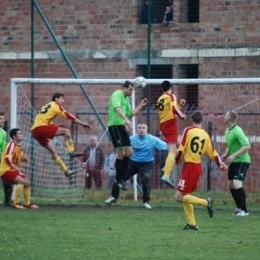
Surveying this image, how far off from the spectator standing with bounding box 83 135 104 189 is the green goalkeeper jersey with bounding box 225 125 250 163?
5362 millimetres

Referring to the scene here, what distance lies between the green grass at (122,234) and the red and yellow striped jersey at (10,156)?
2.55 ft

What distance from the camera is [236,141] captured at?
21.0 meters

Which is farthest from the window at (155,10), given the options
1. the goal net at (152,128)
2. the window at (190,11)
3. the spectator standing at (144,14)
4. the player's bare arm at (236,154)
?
the player's bare arm at (236,154)

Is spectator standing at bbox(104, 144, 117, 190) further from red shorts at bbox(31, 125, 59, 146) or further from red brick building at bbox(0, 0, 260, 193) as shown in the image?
red shorts at bbox(31, 125, 59, 146)

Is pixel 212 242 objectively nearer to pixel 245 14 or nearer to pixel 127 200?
pixel 127 200

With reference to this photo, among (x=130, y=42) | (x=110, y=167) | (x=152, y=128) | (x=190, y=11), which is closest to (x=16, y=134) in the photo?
(x=110, y=167)

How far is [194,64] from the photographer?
93.0 ft

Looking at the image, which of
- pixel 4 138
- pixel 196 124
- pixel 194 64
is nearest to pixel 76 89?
pixel 194 64

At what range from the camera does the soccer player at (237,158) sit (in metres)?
20.8

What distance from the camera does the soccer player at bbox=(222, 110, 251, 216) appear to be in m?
20.8

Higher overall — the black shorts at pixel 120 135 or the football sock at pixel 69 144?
the black shorts at pixel 120 135

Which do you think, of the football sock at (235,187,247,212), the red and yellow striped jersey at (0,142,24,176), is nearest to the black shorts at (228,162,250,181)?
the football sock at (235,187,247,212)

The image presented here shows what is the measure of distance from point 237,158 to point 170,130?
66.1 inches

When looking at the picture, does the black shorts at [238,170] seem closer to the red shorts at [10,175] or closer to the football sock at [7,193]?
the red shorts at [10,175]
